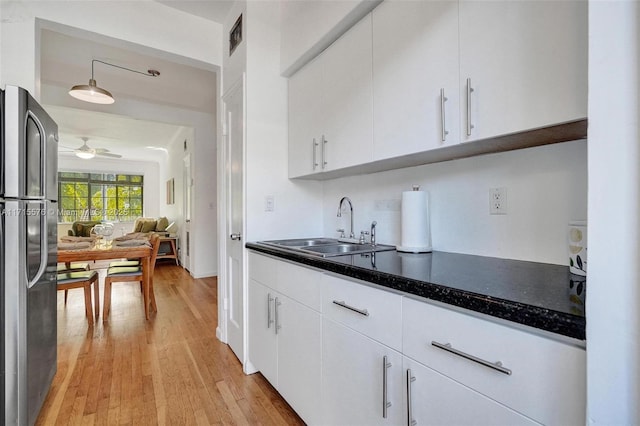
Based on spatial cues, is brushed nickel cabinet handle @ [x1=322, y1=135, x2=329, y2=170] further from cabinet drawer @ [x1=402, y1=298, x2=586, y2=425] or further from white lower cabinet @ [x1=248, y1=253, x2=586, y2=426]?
cabinet drawer @ [x1=402, y1=298, x2=586, y2=425]

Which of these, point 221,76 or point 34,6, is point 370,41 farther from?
point 34,6

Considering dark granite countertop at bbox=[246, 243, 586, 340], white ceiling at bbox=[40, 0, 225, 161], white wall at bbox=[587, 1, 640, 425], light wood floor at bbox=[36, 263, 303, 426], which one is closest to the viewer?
white wall at bbox=[587, 1, 640, 425]

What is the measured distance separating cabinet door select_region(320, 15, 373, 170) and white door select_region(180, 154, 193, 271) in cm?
424

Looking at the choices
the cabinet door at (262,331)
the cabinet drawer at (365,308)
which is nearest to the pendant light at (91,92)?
the cabinet door at (262,331)

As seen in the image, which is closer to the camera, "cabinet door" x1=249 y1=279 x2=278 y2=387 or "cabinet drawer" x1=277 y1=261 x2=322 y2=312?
"cabinet drawer" x1=277 y1=261 x2=322 y2=312

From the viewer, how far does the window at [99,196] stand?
841 centimetres

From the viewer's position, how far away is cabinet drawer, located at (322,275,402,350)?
991 millimetres

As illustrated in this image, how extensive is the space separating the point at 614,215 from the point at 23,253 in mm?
2023

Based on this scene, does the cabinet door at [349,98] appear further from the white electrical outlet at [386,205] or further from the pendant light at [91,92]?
the pendant light at [91,92]

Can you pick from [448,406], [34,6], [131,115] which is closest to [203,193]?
[131,115]

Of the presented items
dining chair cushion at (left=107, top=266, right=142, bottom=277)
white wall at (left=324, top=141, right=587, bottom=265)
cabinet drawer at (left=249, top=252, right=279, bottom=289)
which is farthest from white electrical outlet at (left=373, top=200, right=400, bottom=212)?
dining chair cushion at (left=107, top=266, right=142, bottom=277)

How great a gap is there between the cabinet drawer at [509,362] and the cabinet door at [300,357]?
1.99ft

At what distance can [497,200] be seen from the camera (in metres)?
1.32

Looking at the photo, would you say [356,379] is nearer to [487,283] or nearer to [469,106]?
[487,283]
